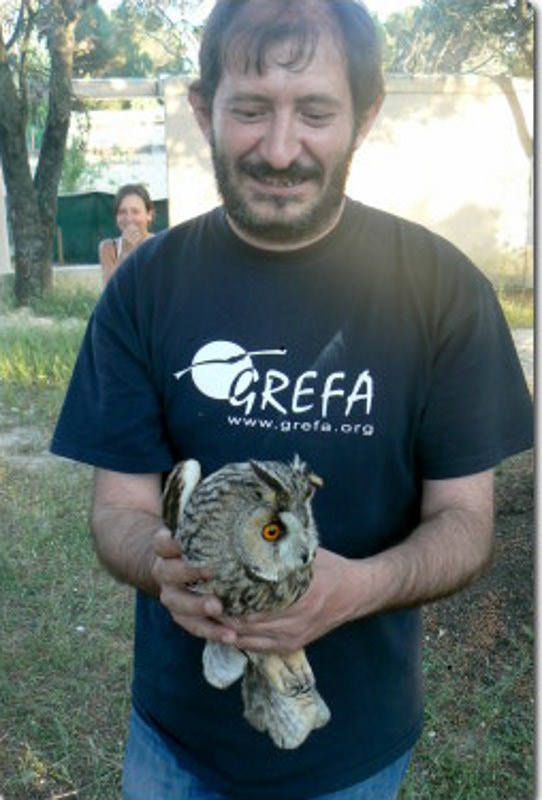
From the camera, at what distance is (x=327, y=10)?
39.1 inches

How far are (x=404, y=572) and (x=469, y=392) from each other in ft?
0.74

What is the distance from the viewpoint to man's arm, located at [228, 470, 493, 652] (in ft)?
2.90

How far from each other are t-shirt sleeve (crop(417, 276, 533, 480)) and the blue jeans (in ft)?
1.36

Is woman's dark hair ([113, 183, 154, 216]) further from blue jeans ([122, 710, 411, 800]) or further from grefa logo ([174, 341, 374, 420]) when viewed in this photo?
blue jeans ([122, 710, 411, 800])

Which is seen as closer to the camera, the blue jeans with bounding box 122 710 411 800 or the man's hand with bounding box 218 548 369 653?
the man's hand with bounding box 218 548 369 653

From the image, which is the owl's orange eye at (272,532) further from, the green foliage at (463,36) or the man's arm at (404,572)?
the green foliage at (463,36)

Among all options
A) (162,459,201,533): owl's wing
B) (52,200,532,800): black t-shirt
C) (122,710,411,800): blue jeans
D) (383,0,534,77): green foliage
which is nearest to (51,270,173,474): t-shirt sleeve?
(52,200,532,800): black t-shirt

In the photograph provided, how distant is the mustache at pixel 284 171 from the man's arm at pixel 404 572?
40 cm

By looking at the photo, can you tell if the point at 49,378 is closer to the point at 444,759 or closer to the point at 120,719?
the point at 120,719

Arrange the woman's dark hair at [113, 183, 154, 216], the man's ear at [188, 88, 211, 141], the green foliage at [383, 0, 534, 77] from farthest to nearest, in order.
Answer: the woman's dark hair at [113, 183, 154, 216]
the green foliage at [383, 0, 534, 77]
the man's ear at [188, 88, 211, 141]

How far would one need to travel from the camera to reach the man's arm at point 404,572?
34.8 inches

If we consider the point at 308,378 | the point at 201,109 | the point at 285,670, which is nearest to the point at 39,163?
the point at 201,109

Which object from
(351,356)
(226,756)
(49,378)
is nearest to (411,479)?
(351,356)

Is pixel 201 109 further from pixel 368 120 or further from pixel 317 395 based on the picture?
pixel 317 395
